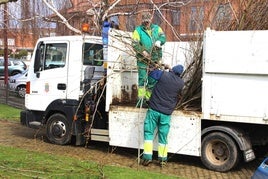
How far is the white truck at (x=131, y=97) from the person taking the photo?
689 centimetres

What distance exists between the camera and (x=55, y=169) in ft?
22.2

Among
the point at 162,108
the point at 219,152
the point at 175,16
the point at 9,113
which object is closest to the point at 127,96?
the point at 162,108

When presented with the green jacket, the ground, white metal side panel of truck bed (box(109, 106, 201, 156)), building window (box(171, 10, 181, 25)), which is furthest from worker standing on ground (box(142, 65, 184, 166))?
building window (box(171, 10, 181, 25))

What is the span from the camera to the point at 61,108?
9.17 metres

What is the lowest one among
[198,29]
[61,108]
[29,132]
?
[29,132]

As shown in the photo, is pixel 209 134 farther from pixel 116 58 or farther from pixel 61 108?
pixel 61 108

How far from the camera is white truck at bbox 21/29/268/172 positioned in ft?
22.6

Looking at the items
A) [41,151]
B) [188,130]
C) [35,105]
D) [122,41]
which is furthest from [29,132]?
[188,130]

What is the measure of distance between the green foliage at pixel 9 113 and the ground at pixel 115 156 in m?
2.78

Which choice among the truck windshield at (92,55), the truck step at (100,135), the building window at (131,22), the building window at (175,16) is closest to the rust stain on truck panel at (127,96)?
the truck step at (100,135)

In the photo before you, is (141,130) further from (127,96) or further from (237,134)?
(237,134)

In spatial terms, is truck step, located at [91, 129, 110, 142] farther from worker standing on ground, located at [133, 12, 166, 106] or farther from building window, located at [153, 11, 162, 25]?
building window, located at [153, 11, 162, 25]

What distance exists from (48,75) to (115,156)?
7.62 ft

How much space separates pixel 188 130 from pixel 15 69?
84.4ft
